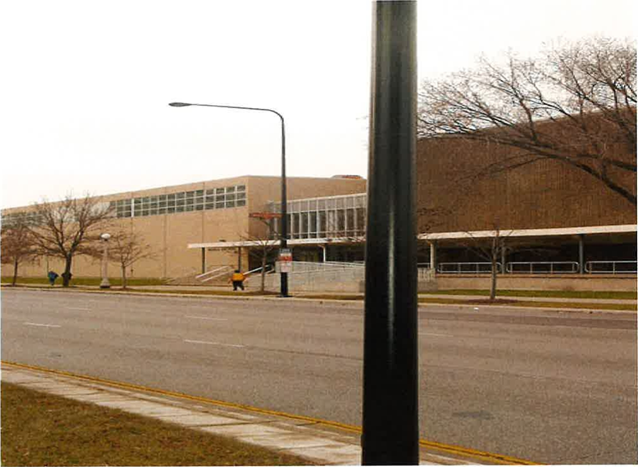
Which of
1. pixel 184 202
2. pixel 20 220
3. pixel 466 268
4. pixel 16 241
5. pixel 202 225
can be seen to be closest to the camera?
pixel 466 268

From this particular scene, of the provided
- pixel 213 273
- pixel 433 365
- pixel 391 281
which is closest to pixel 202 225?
pixel 213 273

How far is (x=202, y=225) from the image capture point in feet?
270

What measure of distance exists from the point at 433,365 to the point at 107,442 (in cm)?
704

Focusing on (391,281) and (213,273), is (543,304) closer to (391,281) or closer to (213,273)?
(391,281)

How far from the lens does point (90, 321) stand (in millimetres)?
23812

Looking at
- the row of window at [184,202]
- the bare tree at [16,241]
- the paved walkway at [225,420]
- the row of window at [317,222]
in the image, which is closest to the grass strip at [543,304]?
the paved walkway at [225,420]

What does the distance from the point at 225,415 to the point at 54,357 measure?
730 centimetres

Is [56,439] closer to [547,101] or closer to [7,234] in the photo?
[547,101]

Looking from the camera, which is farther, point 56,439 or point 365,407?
point 56,439

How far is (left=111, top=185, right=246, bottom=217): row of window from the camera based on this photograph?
7856 centimetres

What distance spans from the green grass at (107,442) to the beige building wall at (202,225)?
64822 mm

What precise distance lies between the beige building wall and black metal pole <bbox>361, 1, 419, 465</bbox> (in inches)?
2721

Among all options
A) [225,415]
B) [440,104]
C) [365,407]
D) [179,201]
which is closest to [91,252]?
[179,201]

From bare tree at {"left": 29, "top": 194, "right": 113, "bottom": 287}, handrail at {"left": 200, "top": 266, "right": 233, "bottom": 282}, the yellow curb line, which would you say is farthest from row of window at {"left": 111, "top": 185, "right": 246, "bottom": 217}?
the yellow curb line
